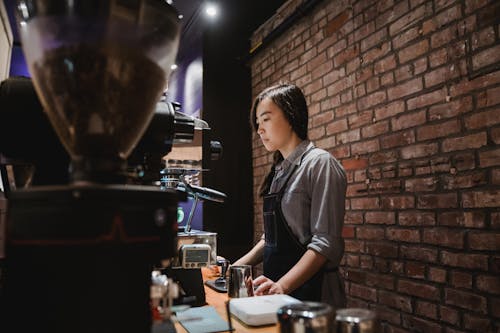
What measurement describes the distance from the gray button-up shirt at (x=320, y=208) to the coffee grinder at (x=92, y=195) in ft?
3.14

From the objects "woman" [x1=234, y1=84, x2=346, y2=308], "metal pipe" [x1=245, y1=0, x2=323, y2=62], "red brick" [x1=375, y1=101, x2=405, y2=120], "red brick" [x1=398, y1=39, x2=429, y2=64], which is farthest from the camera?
"metal pipe" [x1=245, y1=0, x2=323, y2=62]

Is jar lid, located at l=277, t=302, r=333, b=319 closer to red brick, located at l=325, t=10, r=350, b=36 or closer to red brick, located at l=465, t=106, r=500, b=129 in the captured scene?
red brick, located at l=465, t=106, r=500, b=129

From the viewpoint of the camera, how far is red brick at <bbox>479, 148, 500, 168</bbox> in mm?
1516

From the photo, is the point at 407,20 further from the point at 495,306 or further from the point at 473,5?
the point at 495,306

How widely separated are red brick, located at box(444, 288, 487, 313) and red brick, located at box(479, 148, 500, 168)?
558mm

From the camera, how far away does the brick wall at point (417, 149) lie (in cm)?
157

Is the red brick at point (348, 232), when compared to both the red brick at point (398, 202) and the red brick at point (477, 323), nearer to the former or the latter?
the red brick at point (398, 202)

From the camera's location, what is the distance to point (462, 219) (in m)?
1.65

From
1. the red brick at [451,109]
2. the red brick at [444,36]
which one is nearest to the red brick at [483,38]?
the red brick at [444,36]

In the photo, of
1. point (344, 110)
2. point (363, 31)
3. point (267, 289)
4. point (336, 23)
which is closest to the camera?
point (267, 289)

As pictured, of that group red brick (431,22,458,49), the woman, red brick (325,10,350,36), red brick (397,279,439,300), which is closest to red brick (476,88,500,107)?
red brick (431,22,458,49)

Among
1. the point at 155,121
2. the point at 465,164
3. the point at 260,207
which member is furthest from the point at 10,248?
the point at 260,207

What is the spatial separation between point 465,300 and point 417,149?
728mm

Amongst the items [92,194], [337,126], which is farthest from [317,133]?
[92,194]
